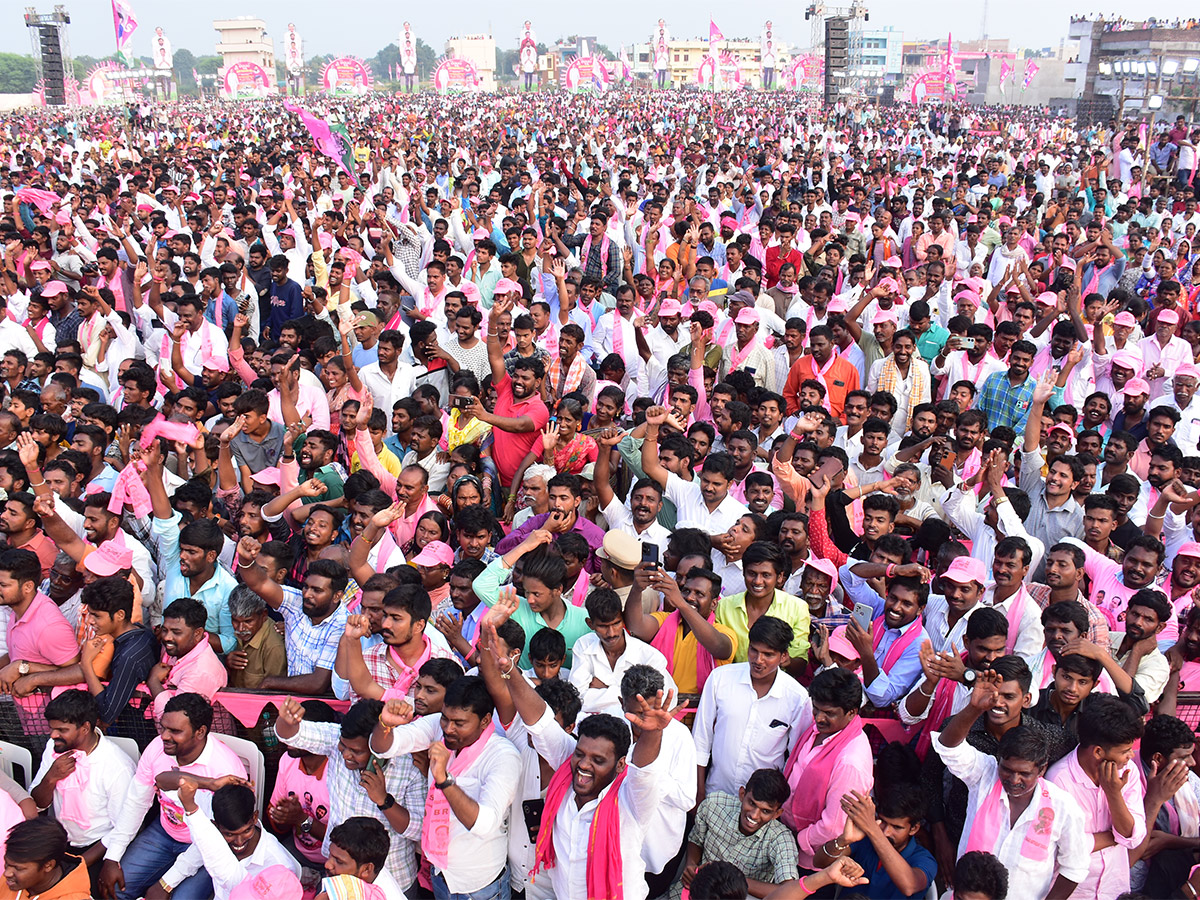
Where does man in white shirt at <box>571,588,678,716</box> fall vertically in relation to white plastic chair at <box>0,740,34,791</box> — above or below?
above

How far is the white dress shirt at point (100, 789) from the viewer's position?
3.30 meters

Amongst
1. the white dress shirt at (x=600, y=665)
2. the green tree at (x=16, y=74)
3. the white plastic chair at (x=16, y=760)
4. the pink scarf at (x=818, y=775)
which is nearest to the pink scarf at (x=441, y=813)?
the white dress shirt at (x=600, y=665)

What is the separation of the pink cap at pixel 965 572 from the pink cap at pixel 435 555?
209cm

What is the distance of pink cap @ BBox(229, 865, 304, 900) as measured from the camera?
2.92m

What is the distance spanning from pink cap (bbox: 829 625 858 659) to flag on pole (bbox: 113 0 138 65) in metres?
31.9

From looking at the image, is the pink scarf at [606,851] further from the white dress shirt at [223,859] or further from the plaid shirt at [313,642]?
the plaid shirt at [313,642]

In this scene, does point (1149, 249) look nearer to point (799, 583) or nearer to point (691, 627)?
point (799, 583)

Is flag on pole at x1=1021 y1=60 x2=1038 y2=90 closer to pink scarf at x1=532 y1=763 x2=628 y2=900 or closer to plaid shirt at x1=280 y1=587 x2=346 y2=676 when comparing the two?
plaid shirt at x1=280 y1=587 x2=346 y2=676

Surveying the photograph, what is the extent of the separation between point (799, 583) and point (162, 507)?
9.73ft

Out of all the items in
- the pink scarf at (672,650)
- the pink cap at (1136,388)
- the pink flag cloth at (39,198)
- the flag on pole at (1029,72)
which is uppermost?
the flag on pole at (1029,72)


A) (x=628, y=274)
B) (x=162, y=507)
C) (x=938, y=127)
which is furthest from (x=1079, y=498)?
(x=938, y=127)

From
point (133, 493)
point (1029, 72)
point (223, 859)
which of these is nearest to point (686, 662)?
point (223, 859)

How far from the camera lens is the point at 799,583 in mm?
4000

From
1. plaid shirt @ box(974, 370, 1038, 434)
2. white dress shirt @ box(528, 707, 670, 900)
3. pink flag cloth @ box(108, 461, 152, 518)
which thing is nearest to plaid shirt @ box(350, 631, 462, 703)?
white dress shirt @ box(528, 707, 670, 900)
